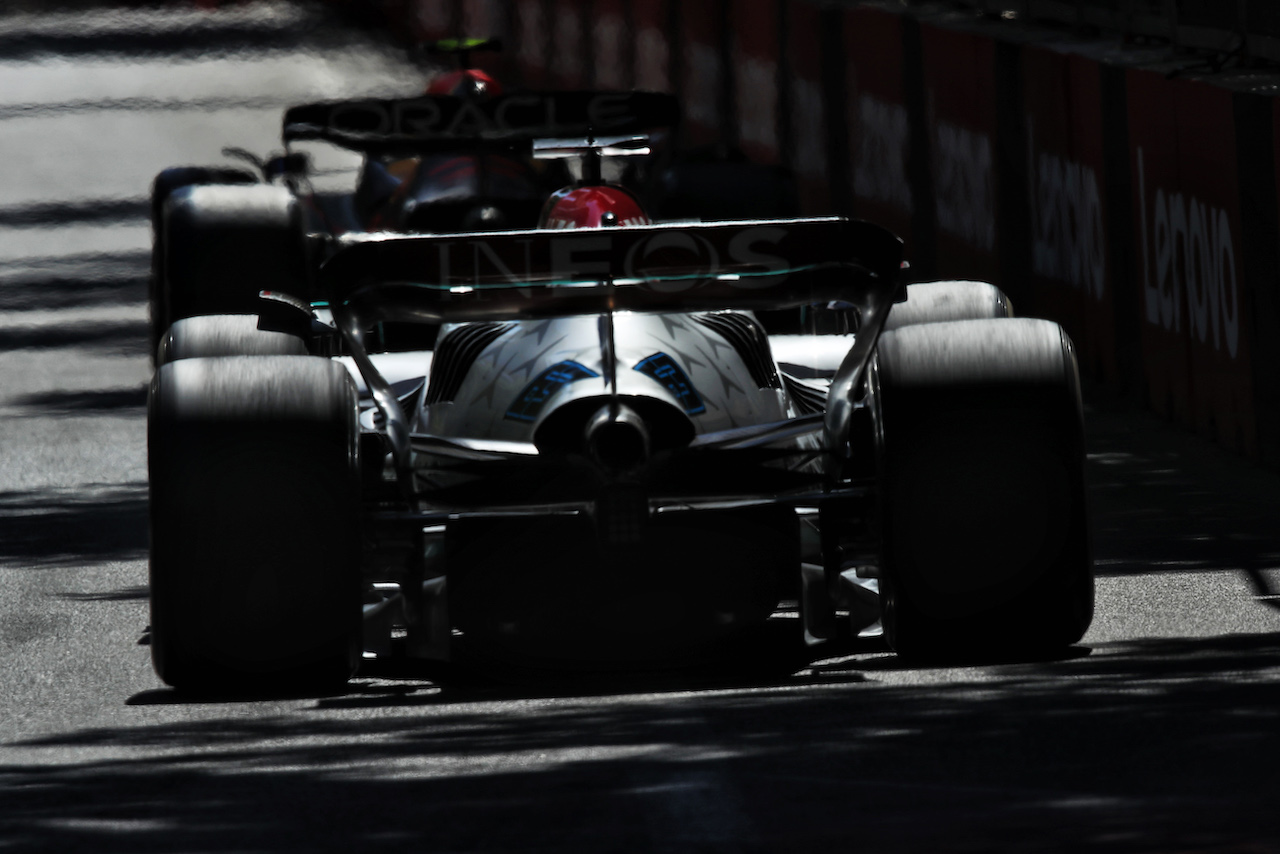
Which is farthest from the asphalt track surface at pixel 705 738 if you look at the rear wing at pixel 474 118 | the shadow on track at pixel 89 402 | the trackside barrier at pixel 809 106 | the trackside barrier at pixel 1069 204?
the trackside barrier at pixel 809 106

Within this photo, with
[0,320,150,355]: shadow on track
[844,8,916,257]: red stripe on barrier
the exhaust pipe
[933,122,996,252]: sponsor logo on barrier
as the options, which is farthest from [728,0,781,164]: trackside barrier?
the exhaust pipe

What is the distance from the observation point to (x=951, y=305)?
9.10 meters

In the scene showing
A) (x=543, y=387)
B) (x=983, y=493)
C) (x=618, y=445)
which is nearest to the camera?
(x=983, y=493)

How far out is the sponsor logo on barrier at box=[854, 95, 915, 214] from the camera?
1706cm

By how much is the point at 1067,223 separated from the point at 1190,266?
208 cm

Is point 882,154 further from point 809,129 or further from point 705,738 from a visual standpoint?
point 705,738

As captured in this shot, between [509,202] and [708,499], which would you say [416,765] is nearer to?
[708,499]

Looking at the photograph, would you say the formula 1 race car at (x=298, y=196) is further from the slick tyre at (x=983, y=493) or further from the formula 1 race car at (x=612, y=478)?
the slick tyre at (x=983, y=493)

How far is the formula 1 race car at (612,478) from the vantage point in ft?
21.9

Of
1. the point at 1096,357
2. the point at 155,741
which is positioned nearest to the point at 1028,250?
the point at 1096,357

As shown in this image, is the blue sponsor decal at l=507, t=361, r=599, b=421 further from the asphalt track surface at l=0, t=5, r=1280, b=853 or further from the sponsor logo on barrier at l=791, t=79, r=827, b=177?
the sponsor logo on barrier at l=791, t=79, r=827, b=177

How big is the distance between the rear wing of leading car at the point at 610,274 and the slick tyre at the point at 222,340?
1564 millimetres

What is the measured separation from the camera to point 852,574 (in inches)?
306

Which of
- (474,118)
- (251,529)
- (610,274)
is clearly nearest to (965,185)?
(474,118)
